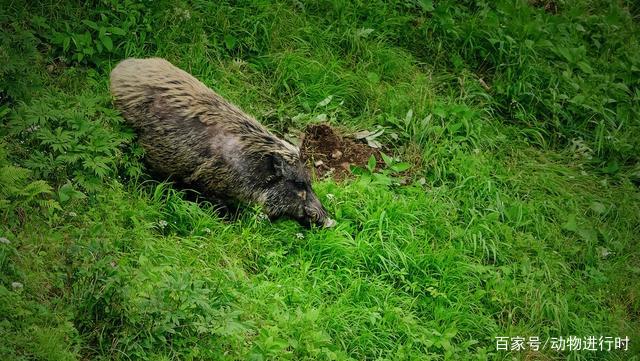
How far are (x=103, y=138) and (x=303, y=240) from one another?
5.08 ft

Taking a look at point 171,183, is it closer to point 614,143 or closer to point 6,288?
point 6,288

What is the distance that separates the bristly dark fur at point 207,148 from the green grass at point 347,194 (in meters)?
0.14

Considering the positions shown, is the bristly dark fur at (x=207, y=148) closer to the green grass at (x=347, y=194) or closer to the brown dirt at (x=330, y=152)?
the green grass at (x=347, y=194)

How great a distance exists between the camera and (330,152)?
20.3 ft

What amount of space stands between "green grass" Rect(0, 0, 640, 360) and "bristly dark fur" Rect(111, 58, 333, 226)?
0.14 m

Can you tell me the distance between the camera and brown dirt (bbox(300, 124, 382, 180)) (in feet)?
19.9

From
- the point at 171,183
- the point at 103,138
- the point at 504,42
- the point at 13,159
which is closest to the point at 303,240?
the point at 171,183

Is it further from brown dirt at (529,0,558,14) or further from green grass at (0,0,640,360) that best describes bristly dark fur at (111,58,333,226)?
brown dirt at (529,0,558,14)

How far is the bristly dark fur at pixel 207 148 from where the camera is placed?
17.1 ft

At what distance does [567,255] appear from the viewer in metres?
5.76

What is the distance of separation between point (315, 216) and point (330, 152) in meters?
1.02

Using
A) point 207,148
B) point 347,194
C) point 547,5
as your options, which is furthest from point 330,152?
point 547,5

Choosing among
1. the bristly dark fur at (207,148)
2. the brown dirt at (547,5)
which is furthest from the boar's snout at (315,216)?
the brown dirt at (547,5)

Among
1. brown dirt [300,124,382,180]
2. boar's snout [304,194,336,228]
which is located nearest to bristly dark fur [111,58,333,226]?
boar's snout [304,194,336,228]
